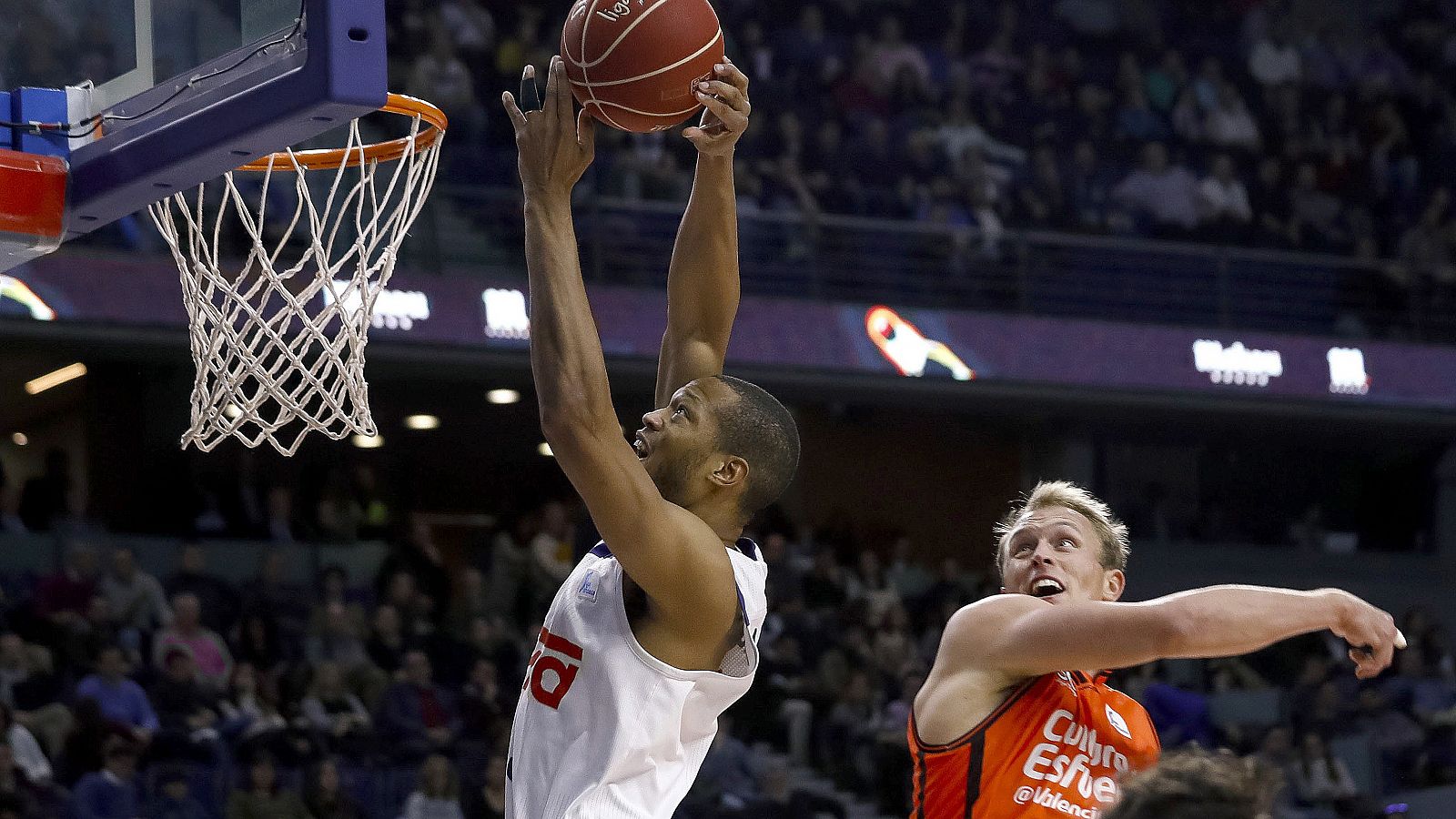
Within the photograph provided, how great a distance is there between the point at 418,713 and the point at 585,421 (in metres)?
6.78

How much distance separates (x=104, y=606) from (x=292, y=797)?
5.22 feet

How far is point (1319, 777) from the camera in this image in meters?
10.5

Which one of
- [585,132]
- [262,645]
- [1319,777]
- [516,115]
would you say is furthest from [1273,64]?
[516,115]

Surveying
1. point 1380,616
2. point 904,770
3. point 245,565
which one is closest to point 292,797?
point 245,565

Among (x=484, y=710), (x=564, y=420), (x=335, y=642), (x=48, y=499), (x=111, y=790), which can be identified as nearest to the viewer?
(x=564, y=420)

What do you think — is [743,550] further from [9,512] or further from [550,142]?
[9,512]

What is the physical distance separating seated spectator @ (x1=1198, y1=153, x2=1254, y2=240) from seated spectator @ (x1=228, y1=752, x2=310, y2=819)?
8274 mm

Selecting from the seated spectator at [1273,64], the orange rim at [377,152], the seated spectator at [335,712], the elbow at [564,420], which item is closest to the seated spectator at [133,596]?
the seated spectator at [335,712]

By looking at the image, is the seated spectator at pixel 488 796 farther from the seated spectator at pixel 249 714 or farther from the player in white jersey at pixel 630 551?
the player in white jersey at pixel 630 551

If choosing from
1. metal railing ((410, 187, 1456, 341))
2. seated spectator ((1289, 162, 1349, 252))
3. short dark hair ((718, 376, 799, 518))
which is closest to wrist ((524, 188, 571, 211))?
short dark hair ((718, 376, 799, 518))

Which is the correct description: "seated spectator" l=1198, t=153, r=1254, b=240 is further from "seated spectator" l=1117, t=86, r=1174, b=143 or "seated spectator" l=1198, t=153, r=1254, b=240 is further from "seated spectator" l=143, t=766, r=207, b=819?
"seated spectator" l=143, t=766, r=207, b=819

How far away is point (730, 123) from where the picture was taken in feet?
9.84

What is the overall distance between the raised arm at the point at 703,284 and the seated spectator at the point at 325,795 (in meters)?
5.35

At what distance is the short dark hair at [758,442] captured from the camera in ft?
9.55
